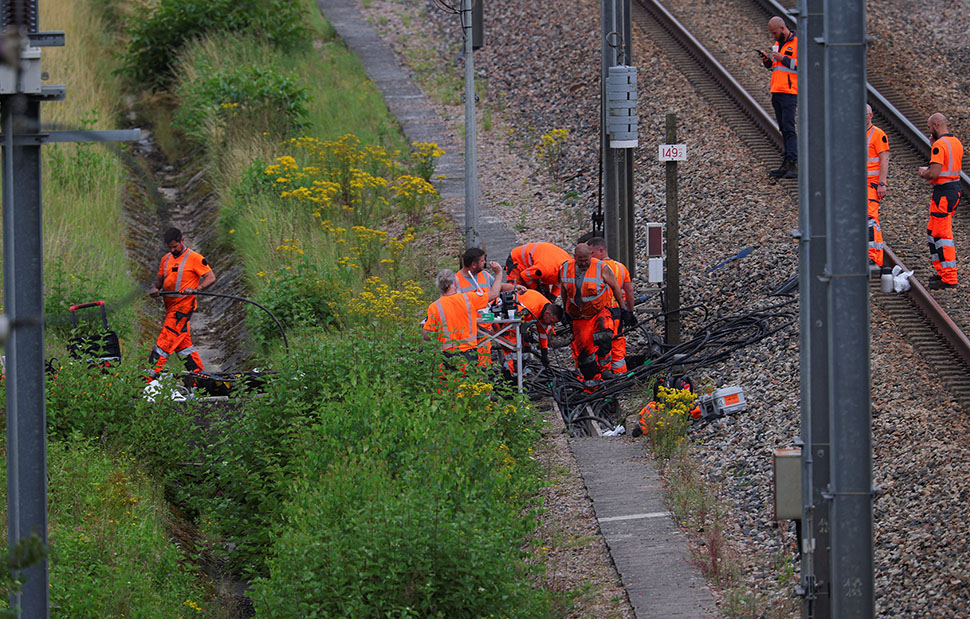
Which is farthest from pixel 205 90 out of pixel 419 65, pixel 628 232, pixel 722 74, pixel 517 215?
pixel 628 232

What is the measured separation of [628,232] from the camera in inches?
521

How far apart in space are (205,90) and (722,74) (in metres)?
8.47

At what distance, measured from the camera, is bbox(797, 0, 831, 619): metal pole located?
6543mm

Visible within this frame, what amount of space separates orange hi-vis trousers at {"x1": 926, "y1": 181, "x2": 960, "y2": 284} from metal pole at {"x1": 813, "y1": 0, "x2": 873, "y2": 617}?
6297mm

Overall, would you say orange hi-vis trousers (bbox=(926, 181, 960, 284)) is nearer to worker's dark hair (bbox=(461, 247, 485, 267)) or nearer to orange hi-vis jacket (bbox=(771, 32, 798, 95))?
orange hi-vis jacket (bbox=(771, 32, 798, 95))

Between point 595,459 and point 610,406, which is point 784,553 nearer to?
point 595,459

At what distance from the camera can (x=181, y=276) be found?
12.8 m

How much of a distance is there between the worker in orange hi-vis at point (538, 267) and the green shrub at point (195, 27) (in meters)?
12.8

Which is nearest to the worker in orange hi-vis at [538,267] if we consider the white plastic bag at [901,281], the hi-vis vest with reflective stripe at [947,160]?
the white plastic bag at [901,281]

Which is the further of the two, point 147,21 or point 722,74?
point 147,21

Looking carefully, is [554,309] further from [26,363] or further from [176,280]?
[26,363]

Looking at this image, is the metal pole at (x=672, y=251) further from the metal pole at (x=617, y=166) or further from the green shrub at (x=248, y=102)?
the green shrub at (x=248, y=102)

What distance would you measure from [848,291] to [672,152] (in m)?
5.72

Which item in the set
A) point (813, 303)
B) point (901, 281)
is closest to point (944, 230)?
point (901, 281)
